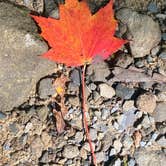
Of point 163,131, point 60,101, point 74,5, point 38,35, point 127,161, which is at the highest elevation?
point 74,5

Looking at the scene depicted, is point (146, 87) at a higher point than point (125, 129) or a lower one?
higher

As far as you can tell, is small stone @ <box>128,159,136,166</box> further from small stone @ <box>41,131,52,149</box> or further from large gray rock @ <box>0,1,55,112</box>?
large gray rock @ <box>0,1,55,112</box>

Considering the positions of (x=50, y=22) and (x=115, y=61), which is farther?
(x=115, y=61)

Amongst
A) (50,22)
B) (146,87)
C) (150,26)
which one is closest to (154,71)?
(146,87)

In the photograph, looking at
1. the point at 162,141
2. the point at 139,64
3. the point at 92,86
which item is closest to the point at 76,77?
the point at 92,86

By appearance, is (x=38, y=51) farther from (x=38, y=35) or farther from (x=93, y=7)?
(x=93, y=7)

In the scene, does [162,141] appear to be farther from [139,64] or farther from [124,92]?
[139,64]

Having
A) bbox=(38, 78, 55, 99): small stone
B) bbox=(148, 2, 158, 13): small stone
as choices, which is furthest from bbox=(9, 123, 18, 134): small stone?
bbox=(148, 2, 158, 13): small stone
